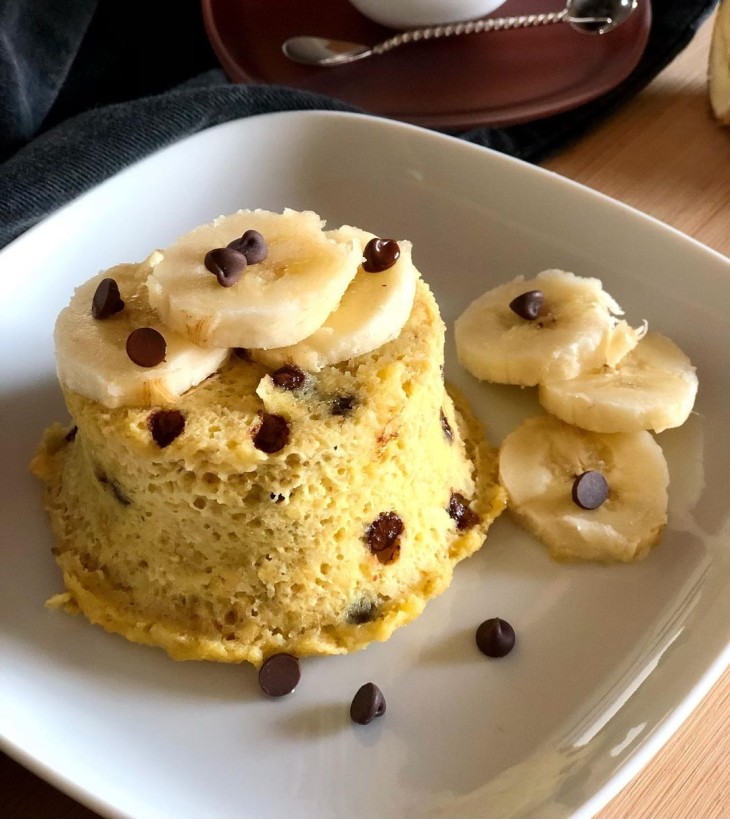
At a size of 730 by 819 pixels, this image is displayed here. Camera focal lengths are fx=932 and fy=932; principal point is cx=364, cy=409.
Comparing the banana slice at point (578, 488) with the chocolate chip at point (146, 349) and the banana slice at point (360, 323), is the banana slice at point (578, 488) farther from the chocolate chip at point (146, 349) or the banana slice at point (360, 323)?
the chocolate chip at point (146, 349)

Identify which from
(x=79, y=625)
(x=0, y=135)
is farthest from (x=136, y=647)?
(x=0, y=135)

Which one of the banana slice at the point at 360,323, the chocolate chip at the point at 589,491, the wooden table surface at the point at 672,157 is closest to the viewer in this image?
the banana slice at the point at 360,323

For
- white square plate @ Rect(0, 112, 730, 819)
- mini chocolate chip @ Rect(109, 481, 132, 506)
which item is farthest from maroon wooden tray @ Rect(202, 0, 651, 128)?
mini chocolate chip @ Rect(109, 481, 132, 506)

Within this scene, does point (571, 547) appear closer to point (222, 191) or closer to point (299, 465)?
point (299, 465)

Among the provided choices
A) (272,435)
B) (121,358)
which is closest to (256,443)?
(272,435)

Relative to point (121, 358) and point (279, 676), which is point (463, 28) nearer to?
point (121, 358)

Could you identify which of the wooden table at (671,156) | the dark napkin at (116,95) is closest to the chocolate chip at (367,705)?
the dark napkin at (116,95)
